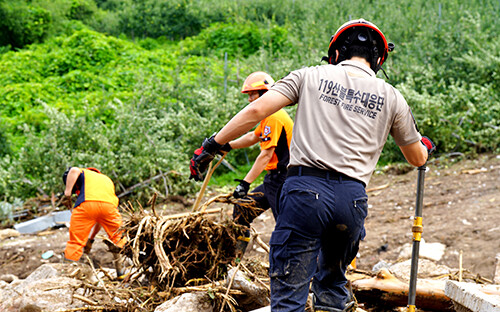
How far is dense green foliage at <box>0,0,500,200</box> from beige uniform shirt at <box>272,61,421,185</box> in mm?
5363

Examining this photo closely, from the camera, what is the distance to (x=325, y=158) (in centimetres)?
245

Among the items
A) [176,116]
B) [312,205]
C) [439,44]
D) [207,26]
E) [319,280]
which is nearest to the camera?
[312,205]

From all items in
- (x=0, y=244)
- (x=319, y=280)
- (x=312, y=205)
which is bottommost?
(x=0, y=244)

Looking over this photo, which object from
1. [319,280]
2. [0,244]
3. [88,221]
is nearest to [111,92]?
[0,244]

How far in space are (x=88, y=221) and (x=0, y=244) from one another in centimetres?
212

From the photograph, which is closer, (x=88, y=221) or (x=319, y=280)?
(x=319, y=280)

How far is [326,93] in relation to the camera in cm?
249

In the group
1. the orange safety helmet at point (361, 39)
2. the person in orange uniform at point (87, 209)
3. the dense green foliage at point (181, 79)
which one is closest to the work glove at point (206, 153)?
the orange safety helmet at point (361, 39)

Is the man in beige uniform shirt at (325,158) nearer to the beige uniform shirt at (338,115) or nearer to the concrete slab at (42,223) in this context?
the beige uniform shirt at (338,115)

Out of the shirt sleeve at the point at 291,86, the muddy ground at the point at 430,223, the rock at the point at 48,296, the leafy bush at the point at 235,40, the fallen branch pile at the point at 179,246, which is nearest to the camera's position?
the shirt sleeve at the point at 291,86

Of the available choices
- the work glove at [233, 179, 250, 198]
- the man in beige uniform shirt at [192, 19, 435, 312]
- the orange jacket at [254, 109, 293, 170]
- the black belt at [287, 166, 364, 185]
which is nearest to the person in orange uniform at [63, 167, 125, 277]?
the work glove at [233, 179, 250, 198]

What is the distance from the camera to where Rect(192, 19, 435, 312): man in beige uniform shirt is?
95.1 inches

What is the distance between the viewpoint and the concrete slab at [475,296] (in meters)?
2.67

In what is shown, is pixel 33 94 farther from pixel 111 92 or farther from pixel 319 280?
pixel 319 280
